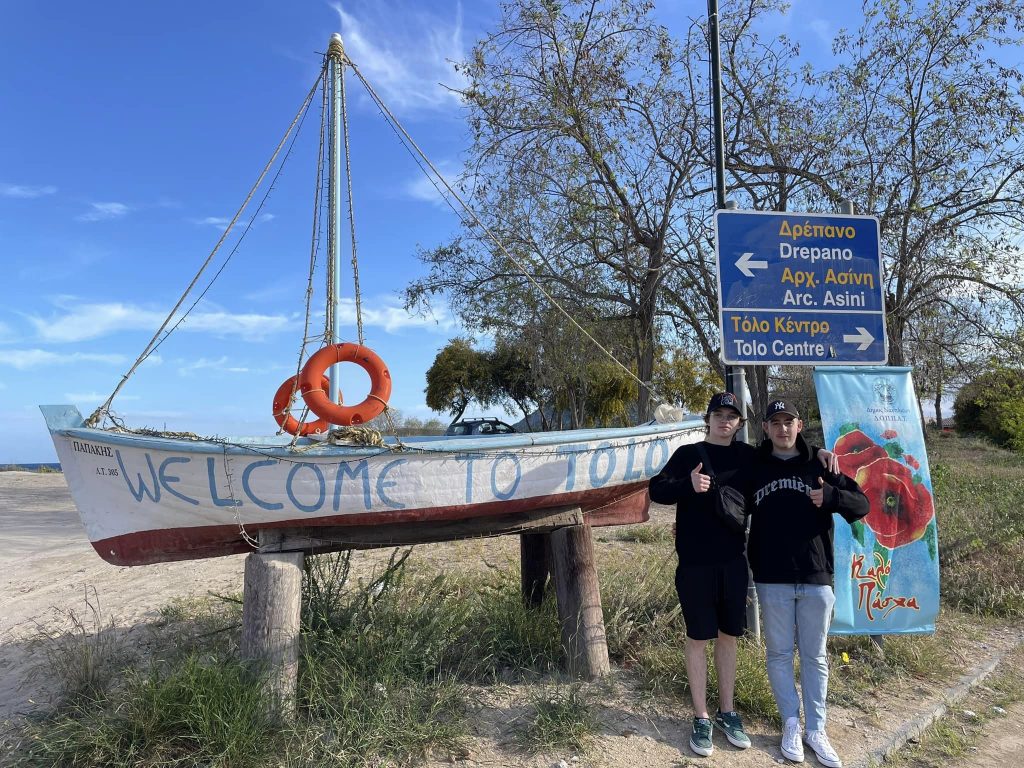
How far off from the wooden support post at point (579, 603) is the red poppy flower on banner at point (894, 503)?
6.20 ft

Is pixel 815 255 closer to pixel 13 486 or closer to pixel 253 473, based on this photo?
pixel 253 473

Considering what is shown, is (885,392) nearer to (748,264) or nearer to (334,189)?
(748,264)

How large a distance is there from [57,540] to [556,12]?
33.8 ft

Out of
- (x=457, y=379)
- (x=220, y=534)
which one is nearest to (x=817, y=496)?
(x=220, y=534)

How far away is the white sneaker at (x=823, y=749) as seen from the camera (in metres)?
3.15

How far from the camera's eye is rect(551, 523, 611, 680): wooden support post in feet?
13.1

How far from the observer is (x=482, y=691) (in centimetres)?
376

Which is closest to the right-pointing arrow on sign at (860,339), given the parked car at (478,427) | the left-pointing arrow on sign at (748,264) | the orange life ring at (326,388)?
the left-pointing arrow on sign at (748,264)

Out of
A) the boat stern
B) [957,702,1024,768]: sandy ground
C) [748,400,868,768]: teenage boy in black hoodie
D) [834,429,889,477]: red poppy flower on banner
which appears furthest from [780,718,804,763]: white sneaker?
the boat stern

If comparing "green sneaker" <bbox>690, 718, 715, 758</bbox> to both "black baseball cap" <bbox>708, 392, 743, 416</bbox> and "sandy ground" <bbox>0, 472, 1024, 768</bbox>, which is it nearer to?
"sandy ground" <bbox>0, 472, 1024, 768</bbox>

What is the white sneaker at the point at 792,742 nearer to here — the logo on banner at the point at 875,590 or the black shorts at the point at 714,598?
the black shorts at the point at 714,598

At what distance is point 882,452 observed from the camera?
4574mm

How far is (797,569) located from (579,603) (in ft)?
4.39

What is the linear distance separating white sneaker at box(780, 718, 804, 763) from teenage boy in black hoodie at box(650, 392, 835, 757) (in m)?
0.17
